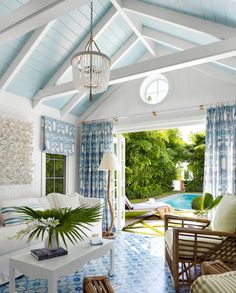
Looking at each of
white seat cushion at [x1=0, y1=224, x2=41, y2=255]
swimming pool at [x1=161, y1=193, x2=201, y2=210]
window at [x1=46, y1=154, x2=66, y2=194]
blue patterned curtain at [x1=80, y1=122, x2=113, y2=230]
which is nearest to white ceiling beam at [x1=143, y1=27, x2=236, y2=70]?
blue patterned curtain at [x1=80, y1=122, x2=113, y2=230]

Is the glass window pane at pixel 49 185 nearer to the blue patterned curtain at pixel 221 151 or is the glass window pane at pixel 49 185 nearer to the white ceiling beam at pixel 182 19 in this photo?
the blue patterned curtain at pixel 221 151

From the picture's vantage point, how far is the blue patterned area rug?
8.90 feet

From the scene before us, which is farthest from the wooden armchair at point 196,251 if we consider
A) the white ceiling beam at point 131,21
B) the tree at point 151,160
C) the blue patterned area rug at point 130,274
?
the tree at point 151,160

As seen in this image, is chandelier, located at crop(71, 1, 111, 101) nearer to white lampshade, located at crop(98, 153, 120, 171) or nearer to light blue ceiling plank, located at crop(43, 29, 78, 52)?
light blue ceiling plank, located at crop(43, 29, 78, 52)

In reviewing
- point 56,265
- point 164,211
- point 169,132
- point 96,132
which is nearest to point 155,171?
point 169,132

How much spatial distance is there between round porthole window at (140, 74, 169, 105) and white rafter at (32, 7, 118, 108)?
1.48 metres

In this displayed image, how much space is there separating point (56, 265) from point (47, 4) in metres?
2.23

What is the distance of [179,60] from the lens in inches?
129

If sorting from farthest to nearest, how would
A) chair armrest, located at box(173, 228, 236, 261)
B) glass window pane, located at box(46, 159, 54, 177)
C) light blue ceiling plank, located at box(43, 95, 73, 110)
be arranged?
glass window pane, located at box(46, 159, 54, 177) < light blue ceiling plank, located at box(43, 95, 73, 110) < chair armrest, located at box(173, 228, 236, 261)

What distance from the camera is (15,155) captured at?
4.20 meters

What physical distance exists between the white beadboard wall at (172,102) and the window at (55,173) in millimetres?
1169

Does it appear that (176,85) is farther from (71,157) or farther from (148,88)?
(71,157)

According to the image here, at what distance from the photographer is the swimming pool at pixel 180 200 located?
10748mm

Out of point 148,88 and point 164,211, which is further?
point 164,211
